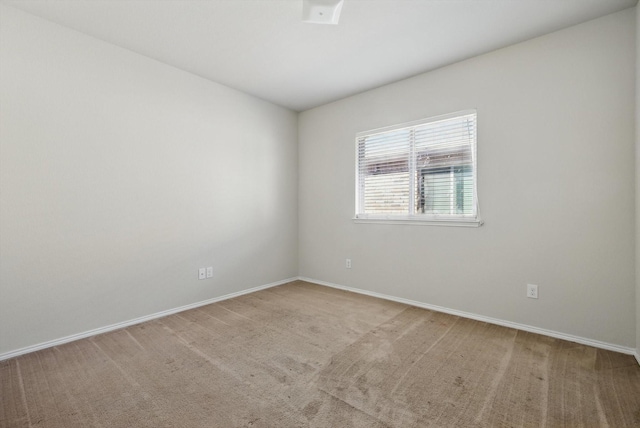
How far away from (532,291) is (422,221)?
1.18 meters

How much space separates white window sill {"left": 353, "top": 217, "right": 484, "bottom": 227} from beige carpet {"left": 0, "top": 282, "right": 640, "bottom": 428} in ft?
3.18

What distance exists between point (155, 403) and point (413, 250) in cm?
271

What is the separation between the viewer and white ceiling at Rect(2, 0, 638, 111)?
213 centimetres

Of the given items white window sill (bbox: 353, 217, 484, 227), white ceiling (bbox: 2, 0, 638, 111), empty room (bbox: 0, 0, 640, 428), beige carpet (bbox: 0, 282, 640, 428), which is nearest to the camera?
beige carpet (bbox: 0, 282, 640, 428)

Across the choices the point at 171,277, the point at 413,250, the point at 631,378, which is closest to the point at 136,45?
the point at 171,277

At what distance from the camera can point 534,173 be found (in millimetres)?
2537

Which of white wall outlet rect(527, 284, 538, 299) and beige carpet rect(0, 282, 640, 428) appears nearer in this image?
beige carpet rect(0, 282, 640, 428)

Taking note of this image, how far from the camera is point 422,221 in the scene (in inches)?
127

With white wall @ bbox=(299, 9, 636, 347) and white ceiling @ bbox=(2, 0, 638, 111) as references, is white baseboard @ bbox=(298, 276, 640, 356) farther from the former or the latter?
white ceiling @ bbox=(2, 0, 638, 111)

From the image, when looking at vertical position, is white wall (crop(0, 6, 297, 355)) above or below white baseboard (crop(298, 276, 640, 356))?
above

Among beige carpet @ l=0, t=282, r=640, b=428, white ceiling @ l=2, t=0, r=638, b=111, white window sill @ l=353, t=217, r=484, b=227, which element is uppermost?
white ceiling @ l=2, t=0, r=638, b=111

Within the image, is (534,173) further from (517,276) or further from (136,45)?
(136,45)

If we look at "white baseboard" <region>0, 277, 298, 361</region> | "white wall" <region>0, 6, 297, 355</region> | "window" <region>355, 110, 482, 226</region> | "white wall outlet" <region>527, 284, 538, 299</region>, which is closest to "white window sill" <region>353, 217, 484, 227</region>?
"window" <region>355, 110, 482, 226</region>

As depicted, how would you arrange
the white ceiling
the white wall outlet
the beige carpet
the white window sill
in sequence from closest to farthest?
1. the beige carpet
2. the white ceiling
3. the white wall outlet
4. the white window sill
